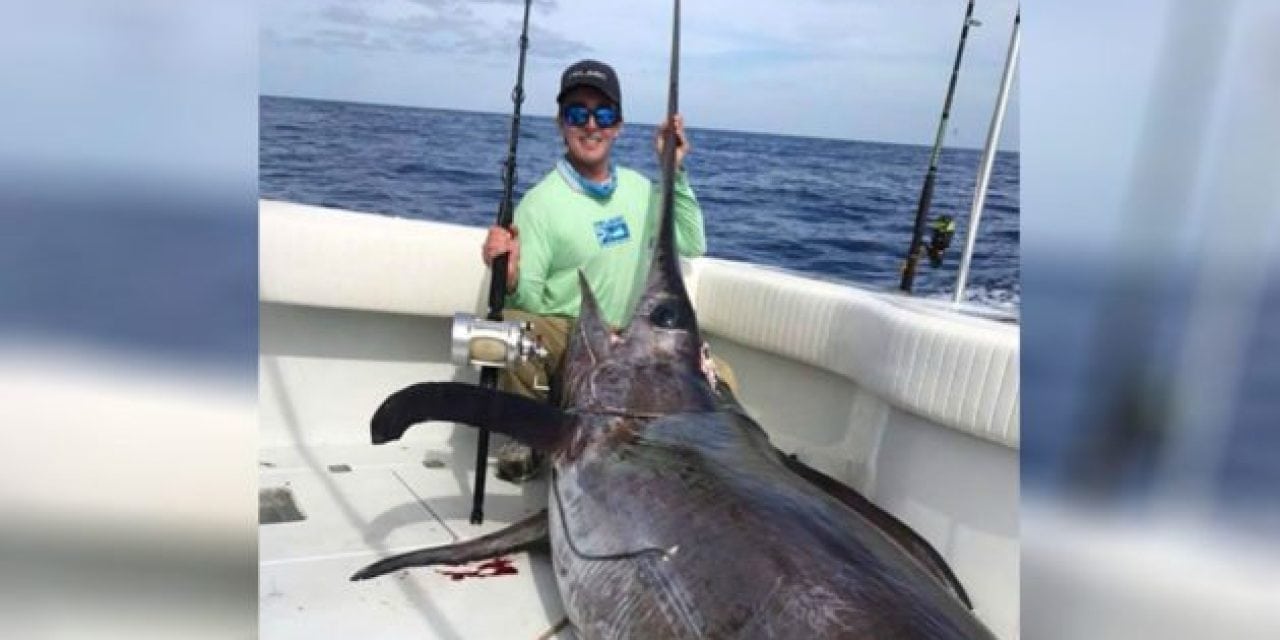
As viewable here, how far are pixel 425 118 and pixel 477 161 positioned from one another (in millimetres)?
18174

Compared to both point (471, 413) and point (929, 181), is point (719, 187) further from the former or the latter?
point (471, 413)

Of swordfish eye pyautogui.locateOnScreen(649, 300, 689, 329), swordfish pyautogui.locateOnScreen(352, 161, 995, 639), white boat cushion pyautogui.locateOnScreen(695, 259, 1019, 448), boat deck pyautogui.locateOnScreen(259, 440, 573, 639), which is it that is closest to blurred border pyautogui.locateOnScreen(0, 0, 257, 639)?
swordfish pyautogui.locateOnScreen(352, 161, 995, 639)

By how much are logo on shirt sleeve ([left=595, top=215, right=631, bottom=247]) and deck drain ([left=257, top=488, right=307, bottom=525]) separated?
1324 millimetres

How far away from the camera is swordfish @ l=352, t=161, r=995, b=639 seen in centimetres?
171

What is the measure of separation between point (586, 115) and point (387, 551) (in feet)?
5.57

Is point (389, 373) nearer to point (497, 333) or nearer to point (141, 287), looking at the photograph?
point (497, 333)

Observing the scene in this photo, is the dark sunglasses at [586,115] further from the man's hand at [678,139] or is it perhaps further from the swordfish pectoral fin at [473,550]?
the swordfish pectoral fin at [473,550]

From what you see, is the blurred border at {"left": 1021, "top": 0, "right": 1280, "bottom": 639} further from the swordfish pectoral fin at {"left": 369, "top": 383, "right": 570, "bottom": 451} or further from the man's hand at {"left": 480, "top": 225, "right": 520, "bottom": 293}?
the man's hand at {"left": 480, "top": 225, "right": 520, "bottom": 293}

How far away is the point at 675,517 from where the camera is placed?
80.5 inches

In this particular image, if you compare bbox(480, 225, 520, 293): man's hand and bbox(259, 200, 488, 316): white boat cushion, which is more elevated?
bbox(480, 225, 520, 293): man's hand

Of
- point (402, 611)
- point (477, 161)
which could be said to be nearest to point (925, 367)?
point (402, 611)

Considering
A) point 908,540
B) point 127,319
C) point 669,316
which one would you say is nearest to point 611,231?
point 669,316

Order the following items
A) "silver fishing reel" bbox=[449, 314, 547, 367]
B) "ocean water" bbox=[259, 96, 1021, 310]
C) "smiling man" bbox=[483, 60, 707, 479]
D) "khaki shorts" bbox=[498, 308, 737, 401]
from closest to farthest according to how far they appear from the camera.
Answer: "silver fishing reel" bbox=[449, 314, 547, 367]
"khaki shorts" bbox=[498, 308, 737, 401]
"smiling man" bbox=[483, 60, 707, 479]
"ocean water" bbox=[259, 96, 1021, 310]

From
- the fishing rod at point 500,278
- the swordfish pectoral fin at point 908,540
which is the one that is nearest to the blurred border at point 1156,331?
the swordfish pectoral fin at point 908,540
